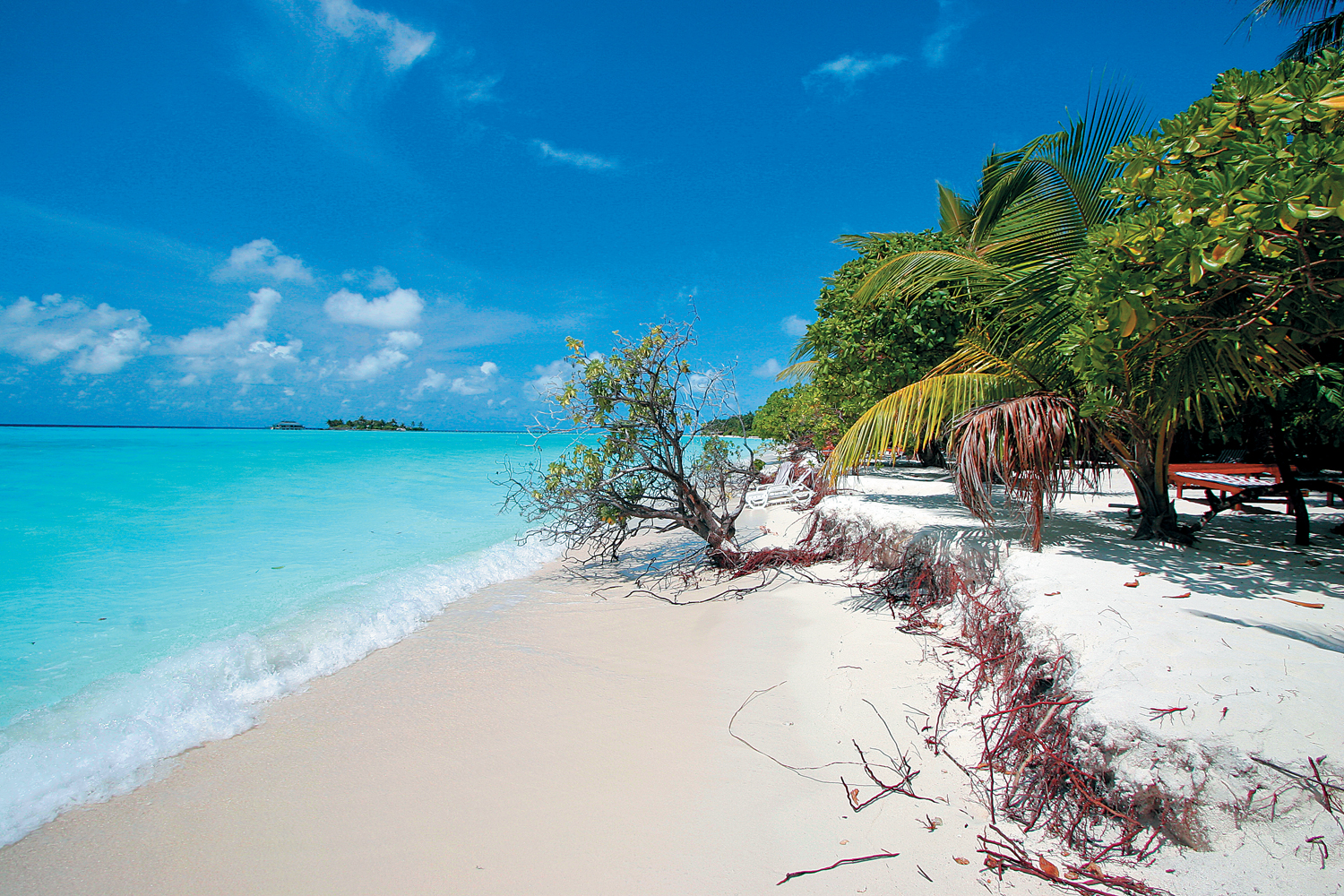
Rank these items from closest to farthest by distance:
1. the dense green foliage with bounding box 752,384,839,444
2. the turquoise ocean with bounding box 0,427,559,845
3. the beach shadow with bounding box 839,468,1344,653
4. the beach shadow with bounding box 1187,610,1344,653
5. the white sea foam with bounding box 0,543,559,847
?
the beach shadow with bounding box 1187,610,1344,653 < the white sea foam with bounding box 0,543,559,847 < the turquoise ocean with bounding box 0,427,559,845 < the beach shadow with bounding box 839,468,1344,653 < the dense green foliage with bounding box 752,384,839,444

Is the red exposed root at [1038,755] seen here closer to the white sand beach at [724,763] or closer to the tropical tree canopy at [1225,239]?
the white sand beach at [724,763]

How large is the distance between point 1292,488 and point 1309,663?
3809mm

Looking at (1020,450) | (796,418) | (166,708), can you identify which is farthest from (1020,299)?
(796,418)

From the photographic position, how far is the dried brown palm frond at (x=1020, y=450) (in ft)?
13.8

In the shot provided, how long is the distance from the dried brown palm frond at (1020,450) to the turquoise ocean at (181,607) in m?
5.17

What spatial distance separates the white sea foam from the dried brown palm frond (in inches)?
203

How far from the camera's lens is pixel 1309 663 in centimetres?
230

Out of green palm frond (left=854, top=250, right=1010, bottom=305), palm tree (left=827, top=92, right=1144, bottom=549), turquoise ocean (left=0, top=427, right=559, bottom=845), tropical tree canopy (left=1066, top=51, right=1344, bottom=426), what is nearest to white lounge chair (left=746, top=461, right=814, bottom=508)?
turquoise ocean (left=0, top=427, right=559, bottom=845)

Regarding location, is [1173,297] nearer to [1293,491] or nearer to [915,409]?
[915,409]

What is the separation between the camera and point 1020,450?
4250 mm

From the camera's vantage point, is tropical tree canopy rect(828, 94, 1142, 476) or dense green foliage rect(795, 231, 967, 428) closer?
tropical tree canopy rect(828, 94, 1142, 476)

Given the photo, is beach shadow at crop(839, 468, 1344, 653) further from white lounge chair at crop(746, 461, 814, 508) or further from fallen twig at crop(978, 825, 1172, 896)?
white lounge chair at crop(746, 461, 814, 508)

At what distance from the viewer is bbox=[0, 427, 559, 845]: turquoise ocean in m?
3.28

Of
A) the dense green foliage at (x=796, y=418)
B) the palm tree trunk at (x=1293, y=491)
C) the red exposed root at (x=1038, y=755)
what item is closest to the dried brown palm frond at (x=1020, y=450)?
the red exposed root at (x=1038, y=755)
